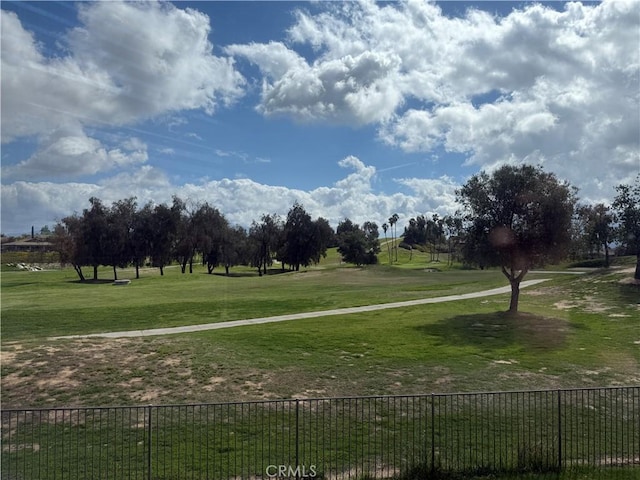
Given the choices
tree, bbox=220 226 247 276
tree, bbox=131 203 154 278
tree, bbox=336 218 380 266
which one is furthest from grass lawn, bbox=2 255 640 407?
tree, bbox=336 218 380 266

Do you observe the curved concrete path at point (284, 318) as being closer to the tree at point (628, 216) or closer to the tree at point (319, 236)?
the tree at point (628, 216)

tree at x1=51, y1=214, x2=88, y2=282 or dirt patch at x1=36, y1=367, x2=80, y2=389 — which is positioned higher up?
tree at x1=51, y1=214, x2=88, y2=282

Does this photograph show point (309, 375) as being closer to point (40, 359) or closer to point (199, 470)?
point (199, 470)

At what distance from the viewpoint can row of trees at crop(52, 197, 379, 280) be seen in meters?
65.7

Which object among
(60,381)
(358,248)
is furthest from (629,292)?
(358,248)

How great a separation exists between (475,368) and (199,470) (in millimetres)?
10705

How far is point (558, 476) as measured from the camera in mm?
8539

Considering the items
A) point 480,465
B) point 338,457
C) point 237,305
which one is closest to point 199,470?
point 338,457

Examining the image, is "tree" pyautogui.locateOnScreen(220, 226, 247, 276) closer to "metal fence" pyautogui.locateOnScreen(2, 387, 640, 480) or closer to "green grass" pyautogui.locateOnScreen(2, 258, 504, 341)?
"green grass" pyautogui.locateOnScreen(2, 258, 504, 341)

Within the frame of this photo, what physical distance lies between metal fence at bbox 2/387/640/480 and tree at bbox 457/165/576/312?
17.1 m

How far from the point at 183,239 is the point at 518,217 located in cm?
6066

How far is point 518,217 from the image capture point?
2833 cm

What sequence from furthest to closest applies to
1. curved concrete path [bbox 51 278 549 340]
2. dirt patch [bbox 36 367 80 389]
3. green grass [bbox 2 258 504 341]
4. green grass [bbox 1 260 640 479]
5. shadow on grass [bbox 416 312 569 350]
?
green grass [bbox 2 258 504 341] < curved concrete path [bbox 51 278 549 340] < shadow on grass [bbox 416 312 569 350] < dirt patch [bbox 36 367 80 389] < green grass [bbox 1 260 640 479]

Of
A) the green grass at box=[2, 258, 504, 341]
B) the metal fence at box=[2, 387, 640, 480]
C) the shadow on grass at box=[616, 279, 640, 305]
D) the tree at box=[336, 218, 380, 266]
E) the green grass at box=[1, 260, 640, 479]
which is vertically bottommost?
the metal fence at box=[2, 387, 640, 480]
